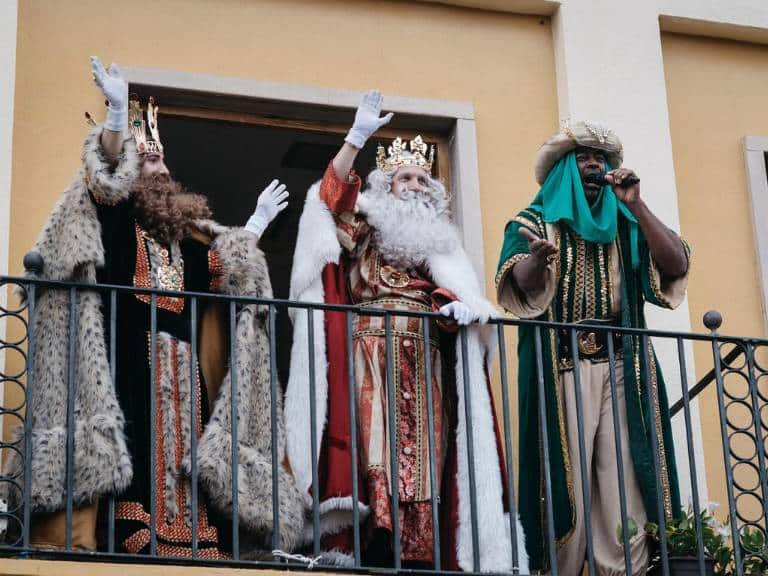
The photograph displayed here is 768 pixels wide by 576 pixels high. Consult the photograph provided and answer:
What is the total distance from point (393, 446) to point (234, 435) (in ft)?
2.22

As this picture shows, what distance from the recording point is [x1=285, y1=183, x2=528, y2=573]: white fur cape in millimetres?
8461

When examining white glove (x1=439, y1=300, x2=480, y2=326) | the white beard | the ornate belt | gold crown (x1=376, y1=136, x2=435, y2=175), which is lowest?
the ornate belt

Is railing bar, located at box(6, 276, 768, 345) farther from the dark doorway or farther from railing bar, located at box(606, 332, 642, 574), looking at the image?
the dark doorway

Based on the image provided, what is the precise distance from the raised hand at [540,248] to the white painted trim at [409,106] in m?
1.04

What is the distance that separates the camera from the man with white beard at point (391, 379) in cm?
848

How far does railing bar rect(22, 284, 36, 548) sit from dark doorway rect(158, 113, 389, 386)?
2.14 metres

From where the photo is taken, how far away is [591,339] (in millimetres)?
9047

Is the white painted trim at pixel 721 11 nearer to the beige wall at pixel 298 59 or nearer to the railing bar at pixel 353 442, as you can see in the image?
the beige wall at pixel 298 59

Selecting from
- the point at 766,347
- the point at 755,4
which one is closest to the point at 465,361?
the point at 766,347

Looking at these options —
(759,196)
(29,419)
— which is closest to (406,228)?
(29,419)

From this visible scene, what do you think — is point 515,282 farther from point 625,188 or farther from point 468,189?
point 468,189

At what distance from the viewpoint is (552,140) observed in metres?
9.34

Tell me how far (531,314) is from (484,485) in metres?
0.90

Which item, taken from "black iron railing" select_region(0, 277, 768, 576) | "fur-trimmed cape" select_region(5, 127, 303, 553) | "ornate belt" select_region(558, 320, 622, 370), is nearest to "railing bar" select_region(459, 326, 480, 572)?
"black iron railing" select_region(0, 277, 768, 576)
